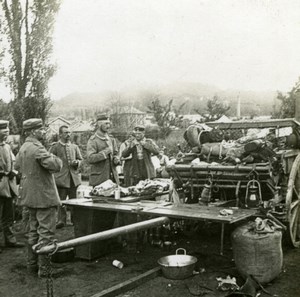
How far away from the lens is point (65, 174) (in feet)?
27.6

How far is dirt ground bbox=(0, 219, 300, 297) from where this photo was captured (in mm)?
4801

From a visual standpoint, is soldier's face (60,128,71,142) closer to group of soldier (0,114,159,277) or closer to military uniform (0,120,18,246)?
group of soldier (0,114,159,277)

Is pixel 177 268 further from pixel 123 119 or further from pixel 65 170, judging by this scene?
pixel 123 119

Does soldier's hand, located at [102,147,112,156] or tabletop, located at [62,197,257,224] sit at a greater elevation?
soldier's hand, located at [102,147,112,156]

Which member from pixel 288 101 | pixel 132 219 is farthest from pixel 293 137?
pixel 288 101

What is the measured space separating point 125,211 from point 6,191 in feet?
8.09

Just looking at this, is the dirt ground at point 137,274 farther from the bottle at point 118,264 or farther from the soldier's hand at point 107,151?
the soldier's hand at point 107,151

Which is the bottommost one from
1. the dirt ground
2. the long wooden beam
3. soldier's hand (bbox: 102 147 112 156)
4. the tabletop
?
the dirt ground

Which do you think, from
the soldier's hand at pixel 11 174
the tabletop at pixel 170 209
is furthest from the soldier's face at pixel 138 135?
the soldier's hand at pixel 11 174

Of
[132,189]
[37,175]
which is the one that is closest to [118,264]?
[132,189]

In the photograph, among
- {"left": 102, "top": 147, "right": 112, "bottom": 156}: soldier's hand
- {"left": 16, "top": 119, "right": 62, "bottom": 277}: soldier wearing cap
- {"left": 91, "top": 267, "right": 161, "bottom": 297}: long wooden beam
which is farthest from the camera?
{"left": 102, "top": 147, "right": 112, "bottom": 156}: soldier's hand

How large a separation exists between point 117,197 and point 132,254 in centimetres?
87

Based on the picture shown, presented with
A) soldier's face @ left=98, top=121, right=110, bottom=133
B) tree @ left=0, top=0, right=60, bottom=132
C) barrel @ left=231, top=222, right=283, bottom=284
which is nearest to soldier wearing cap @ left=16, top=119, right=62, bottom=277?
soldier's face @ left=98, top=121, right=110, bottom=133

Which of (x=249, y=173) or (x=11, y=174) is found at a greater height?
(x=249, y=173)
